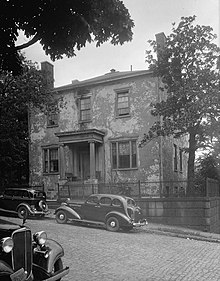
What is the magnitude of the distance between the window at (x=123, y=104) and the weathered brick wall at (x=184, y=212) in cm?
743

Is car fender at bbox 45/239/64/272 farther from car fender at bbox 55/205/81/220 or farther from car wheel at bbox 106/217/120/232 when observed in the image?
car fender at bbox 55/205/81/220

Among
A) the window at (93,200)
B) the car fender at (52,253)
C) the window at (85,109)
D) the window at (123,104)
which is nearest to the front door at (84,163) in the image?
the window at (85,109)

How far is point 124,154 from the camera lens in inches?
934

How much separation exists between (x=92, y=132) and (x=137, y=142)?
9.84 feet

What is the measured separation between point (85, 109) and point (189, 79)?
869cm

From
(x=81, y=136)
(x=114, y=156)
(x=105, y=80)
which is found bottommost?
(x=114, y=156)

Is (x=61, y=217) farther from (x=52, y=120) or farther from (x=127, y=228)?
(x=52, y=120)

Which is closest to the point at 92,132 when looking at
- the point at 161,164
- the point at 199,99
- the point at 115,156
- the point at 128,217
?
the point at 115,156

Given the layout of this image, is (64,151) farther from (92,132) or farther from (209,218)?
(209,218)

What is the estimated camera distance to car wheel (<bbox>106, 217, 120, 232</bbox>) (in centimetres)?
1457

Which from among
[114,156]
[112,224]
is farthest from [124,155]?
[112,224]

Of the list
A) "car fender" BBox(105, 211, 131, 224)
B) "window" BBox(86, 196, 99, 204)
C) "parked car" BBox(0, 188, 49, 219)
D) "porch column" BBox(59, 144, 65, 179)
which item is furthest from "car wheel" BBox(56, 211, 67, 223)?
"porch column" BBox(59, 144, 65, 179)

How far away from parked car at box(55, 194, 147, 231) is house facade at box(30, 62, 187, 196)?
6168 millimetres

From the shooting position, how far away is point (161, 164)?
72.8 feet
